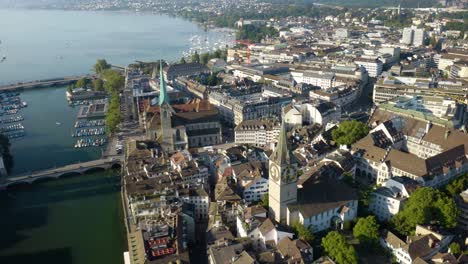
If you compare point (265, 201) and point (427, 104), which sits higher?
point (427, 104)

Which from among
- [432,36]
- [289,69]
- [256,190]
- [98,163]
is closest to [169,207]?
[256,190]

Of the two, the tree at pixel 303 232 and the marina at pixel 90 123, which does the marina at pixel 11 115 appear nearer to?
the marina at pixel 90 123

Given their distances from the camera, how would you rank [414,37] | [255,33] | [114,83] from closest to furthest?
1. [114,83]
2. [414,37]
3. [255,33]

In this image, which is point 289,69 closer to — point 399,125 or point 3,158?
point 399,125

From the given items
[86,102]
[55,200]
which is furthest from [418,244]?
[86,102]

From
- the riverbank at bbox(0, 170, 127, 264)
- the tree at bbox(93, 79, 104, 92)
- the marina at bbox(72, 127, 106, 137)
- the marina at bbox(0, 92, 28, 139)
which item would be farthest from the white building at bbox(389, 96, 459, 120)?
the tree at bbox(93, 79, 104, 92)

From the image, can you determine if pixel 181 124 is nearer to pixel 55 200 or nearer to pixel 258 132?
pixel 258 132

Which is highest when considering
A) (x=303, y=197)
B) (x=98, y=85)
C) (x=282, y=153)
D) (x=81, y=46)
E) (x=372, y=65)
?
(x=282, y=153)
